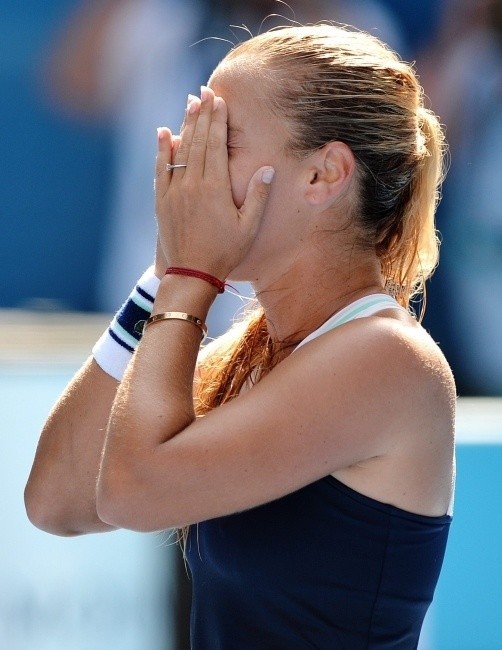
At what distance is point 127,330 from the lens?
1621 mm

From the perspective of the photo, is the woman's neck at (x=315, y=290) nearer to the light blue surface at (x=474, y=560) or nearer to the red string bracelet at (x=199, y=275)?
the red string bracelet at (x=199, y=275)

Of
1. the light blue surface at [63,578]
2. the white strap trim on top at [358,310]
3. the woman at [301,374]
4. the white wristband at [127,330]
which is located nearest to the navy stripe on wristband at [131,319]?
the white wristband at [127,330]

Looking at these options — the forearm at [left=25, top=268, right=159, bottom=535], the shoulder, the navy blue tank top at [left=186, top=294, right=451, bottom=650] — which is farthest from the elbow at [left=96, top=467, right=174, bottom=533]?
the forearm at [left=25, top=268, right=159, bottom=535]

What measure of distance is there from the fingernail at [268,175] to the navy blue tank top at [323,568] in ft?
1.30

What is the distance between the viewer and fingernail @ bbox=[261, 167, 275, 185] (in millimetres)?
1389

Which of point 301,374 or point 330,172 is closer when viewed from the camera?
point 301,374

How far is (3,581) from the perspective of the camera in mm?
2461

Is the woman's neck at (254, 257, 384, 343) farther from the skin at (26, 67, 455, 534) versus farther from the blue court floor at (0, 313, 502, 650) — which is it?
the blue court floor at (0, 313, 502, 650)

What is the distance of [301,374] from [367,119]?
37 cm

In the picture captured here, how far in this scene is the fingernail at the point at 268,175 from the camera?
139 centimetres

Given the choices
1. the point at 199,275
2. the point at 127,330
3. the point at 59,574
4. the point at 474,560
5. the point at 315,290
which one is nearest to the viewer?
the point at 199,275

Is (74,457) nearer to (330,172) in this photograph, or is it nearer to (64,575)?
(330,172)

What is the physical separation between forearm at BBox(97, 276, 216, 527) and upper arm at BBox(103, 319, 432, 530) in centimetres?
1

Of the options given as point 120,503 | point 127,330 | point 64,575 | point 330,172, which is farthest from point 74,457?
point 64,575
